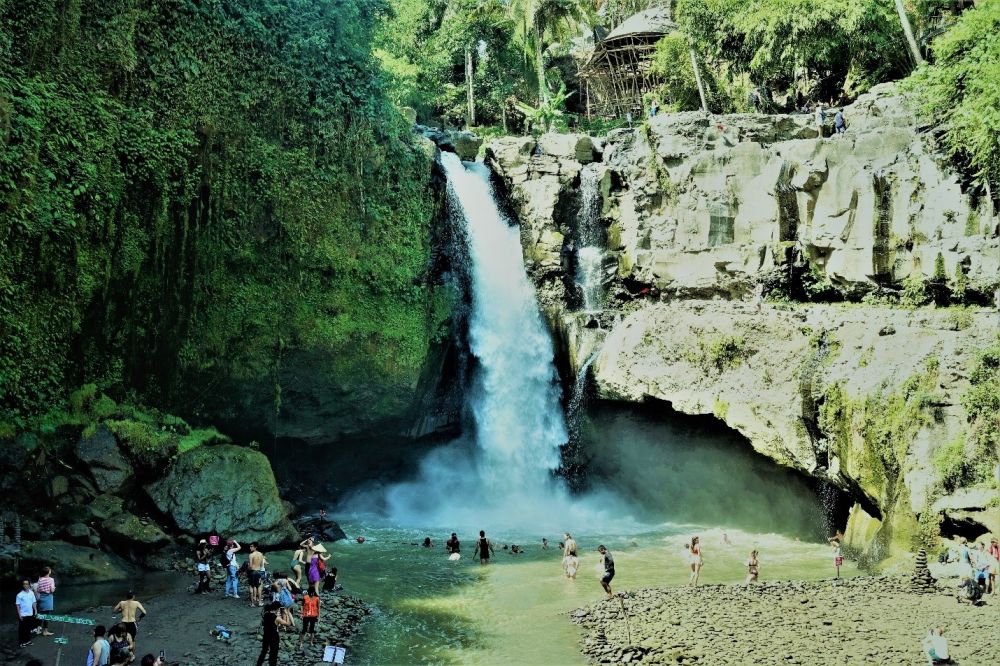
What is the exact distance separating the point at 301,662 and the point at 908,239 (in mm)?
20936

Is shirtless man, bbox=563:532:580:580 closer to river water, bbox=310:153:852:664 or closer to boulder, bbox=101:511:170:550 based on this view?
river water, bbox=310:153:852:664

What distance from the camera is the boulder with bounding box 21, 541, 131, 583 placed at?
17688mm

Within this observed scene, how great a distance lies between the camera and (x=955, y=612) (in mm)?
15227

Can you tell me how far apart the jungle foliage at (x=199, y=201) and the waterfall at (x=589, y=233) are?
683 centimetres

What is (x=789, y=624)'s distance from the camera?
1541cm

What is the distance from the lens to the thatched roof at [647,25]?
161ft

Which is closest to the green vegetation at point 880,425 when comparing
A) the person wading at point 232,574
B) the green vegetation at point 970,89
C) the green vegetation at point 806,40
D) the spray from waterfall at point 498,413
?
the green vegetation at point 970,89

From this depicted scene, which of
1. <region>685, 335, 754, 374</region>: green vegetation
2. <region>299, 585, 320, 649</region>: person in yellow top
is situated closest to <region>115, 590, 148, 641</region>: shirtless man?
<region>299, 585, 320, 649</region>: person in yellow top

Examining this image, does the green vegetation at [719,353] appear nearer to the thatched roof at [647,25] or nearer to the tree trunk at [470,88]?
the tree trunk at [470,88]

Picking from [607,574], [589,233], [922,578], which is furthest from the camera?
[589,233]

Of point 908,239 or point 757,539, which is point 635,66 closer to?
point 908,239

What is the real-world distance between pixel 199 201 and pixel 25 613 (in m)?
14.2

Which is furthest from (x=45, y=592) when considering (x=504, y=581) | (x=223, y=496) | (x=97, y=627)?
(x=504, y=581)

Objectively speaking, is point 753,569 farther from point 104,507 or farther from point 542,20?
point 542,20
